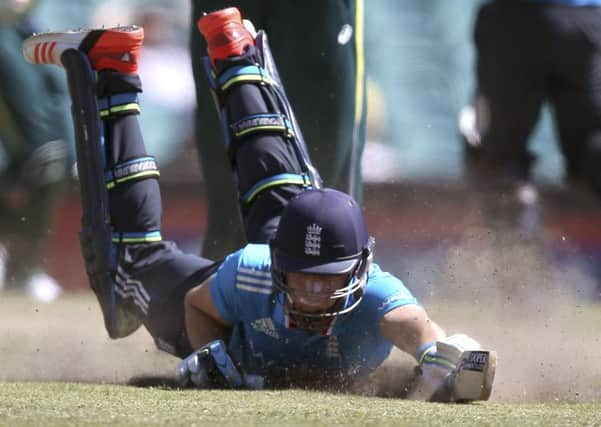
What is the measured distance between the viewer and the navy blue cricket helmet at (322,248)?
11.9 ft

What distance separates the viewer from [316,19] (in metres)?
5.05

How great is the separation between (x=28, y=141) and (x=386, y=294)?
14.4 feet

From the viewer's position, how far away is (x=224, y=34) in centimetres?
464

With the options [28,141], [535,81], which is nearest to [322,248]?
[535,81]

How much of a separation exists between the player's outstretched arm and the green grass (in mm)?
70

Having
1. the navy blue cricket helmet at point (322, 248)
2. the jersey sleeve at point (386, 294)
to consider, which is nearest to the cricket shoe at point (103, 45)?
the navy blue cricket helmet at point (322, 248)

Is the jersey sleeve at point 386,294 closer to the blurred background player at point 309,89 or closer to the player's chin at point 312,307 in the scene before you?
the player's chin at point 312,307

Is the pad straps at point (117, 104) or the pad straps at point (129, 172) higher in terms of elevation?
the pad straps at point (117, 104)

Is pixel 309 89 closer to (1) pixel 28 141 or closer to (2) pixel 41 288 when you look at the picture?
(2) pixel 41 288

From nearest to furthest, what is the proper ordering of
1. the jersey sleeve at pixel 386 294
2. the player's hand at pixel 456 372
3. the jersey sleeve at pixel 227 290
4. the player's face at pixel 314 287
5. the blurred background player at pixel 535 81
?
the player's hand at pixel 456 372
the player's face at pixel 314 287
the jersey sleeve at pixel 386 294
the jersey sleeve at pixel 227 290
the blurred background player at pixel 535 81

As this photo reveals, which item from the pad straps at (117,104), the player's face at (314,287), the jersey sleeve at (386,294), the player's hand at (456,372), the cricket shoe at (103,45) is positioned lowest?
the player's hand at (456,372)

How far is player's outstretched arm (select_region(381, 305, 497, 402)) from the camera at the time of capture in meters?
3.43

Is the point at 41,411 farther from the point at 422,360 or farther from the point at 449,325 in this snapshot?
the point at 449,325

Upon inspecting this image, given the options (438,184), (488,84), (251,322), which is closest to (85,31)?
(251,322)
